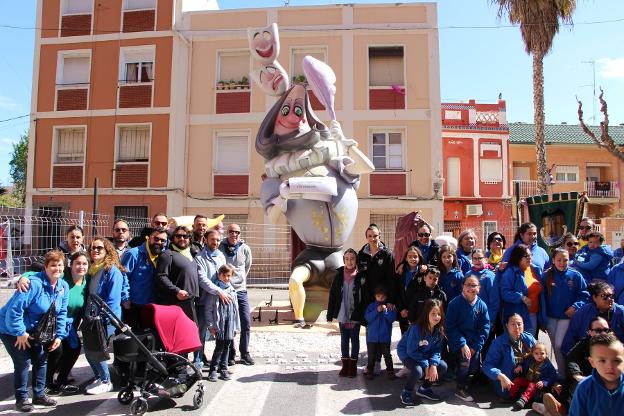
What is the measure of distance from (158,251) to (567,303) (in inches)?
159

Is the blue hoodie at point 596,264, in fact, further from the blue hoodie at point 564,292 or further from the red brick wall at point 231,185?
the red brick wall at point 231,185

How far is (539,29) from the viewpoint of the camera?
13.6m

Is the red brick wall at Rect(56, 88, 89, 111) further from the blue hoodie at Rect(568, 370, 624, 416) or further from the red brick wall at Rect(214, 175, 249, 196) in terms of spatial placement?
the blue hoodie at Rect(568, 370, 624, 416)

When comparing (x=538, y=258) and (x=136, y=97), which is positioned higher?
(x=136, y=97)

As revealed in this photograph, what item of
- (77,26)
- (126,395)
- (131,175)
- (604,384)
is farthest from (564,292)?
(77,26)

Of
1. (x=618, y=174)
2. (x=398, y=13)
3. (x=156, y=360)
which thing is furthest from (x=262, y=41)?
(x=618, y=174)

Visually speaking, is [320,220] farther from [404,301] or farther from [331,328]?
[404,301]

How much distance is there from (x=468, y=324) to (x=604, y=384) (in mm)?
1956

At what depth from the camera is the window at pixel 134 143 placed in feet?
56.9

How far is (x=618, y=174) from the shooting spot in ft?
82.5

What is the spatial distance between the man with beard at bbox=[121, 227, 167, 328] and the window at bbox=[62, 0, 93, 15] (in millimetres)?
15997

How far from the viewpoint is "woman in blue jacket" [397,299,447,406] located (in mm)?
4438

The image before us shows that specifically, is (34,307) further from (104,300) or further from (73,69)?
(73,69)

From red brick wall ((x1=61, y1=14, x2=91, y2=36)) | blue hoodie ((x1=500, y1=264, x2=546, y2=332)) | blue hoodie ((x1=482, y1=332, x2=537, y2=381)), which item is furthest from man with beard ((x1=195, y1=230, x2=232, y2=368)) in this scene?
red brick wall ((x1=61, y1=14, x2=91, y2=36))
